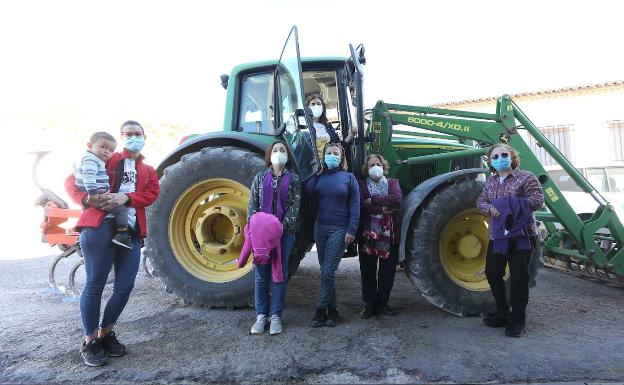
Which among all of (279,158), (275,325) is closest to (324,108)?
(279,158)

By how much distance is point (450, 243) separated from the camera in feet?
12.3

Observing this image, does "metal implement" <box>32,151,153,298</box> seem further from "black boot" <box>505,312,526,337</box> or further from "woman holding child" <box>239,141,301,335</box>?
"black boot" <box>505,312,526,337</box>

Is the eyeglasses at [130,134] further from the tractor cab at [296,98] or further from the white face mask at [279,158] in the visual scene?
the tractor cab at [296,98]

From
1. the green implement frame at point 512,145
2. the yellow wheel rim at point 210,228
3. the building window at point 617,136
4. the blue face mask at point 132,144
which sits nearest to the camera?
the blue face mask at point 132,144

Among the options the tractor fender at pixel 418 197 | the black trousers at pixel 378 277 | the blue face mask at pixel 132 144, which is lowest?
the black trousers at pixel 378 277

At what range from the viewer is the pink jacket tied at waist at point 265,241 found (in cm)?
317

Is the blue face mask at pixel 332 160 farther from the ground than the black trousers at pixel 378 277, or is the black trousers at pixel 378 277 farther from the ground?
the blue face mask at pixel 332 160

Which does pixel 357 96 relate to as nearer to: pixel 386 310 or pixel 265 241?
pixel 265 241

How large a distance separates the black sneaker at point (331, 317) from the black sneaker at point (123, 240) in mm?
1546

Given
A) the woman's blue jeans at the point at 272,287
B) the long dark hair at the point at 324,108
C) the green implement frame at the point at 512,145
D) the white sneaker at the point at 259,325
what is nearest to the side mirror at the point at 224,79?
the long dark hair at the point at 324,108

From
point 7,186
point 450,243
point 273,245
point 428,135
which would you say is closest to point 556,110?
Result: point 428,135

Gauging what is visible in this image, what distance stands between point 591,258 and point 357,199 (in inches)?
96.7

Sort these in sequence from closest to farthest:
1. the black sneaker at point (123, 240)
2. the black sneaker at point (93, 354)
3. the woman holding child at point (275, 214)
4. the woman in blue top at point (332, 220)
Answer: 1. the black sneaker at point (93, 354)
2. the black sneaker at point (123, 240)
3. the woman holding child at point (275, 214)
4. the woman in blue top at point (332, 220)

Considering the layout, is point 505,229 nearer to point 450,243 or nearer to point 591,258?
point 450,243
